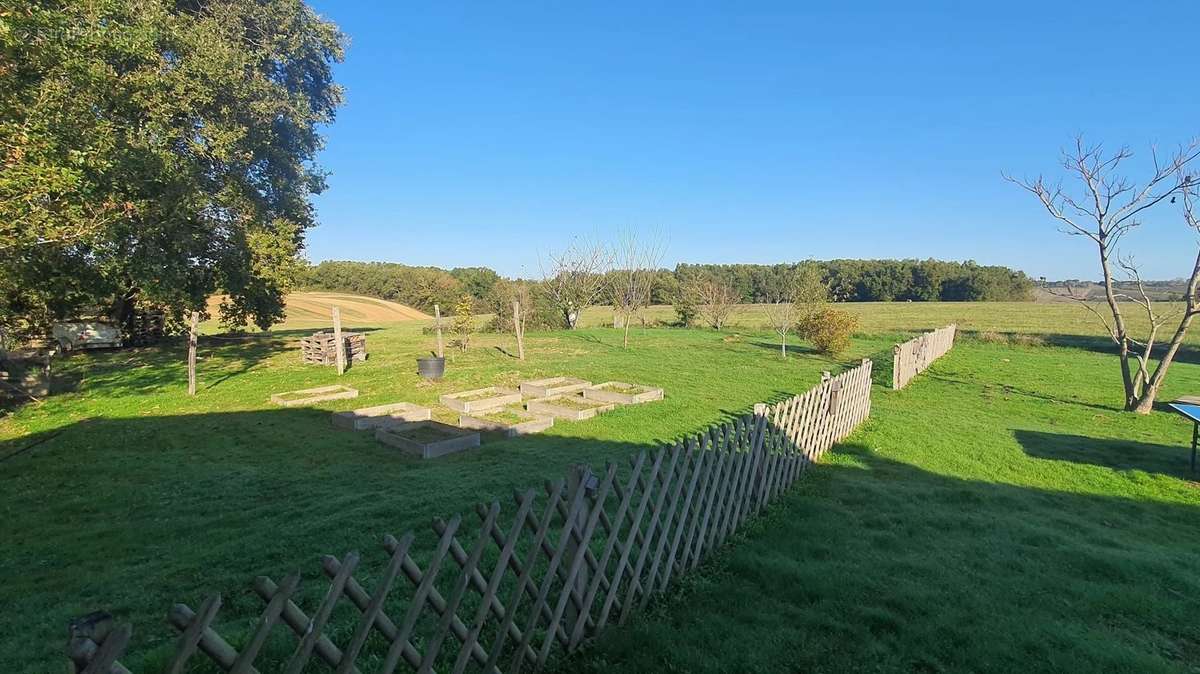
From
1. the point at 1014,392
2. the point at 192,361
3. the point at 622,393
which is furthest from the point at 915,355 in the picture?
the point at 192,361

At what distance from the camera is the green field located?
320 centimetres

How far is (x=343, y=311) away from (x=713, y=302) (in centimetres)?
3265

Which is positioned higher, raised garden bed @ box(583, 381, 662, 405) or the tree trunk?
the tree trunk

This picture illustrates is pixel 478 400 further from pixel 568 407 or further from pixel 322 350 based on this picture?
pixel 322 350

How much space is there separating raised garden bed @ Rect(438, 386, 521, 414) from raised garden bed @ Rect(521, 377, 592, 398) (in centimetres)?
56

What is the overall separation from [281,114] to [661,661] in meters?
22.1

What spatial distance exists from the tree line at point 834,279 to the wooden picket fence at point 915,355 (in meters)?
41.4

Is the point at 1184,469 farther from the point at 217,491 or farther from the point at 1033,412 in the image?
the point at 217,491

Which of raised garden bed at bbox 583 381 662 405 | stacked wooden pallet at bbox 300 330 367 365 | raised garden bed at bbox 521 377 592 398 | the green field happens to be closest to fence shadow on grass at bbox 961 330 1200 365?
the green field

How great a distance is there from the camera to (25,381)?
12047 millimetres

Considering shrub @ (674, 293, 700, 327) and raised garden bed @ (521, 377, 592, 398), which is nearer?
raised garden bed @ (521, 377, 592, 398)

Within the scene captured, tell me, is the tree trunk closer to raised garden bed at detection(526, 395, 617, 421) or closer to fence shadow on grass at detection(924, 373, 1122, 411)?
fence shadow on grass at detection(924, 373, 1122, 411)

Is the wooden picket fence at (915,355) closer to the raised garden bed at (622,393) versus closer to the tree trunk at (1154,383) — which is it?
the tree trunk at (1154,383)

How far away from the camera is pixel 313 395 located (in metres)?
12.6
